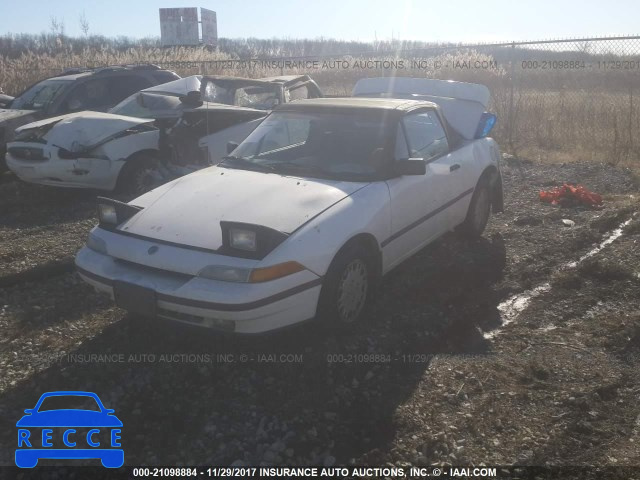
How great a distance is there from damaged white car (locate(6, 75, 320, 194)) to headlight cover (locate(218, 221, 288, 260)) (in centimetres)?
404

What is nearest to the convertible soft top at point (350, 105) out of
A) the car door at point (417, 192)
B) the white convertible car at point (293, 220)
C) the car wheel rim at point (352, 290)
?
the white convertible car at point (293, 220)

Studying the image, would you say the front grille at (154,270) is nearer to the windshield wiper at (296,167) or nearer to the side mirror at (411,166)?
the windshield wiper at (296,167)

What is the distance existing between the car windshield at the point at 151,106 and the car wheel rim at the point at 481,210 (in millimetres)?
4153

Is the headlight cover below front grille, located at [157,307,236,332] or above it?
above

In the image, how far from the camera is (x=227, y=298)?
353 cm

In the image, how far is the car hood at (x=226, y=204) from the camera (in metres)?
3.92

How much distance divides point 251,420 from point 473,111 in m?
4.35

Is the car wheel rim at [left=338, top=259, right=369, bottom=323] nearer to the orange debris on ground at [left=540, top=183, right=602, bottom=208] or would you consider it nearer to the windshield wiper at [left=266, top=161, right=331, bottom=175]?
the windshield wiper at [left=266, top=161, right=331, bottom=175]

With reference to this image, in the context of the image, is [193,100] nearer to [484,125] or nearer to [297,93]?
[297,93]

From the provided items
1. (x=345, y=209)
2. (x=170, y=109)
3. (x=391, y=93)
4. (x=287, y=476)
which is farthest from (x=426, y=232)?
(x=170, y=109)

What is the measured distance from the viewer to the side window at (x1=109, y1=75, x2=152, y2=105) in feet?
33.0

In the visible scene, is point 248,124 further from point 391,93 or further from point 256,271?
point 256,271

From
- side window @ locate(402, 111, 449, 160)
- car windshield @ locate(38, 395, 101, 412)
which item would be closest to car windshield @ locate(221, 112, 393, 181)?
side window @ locate(402, 111, 449, 160)

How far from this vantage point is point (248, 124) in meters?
8.34
